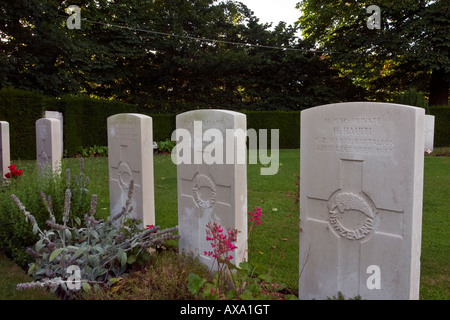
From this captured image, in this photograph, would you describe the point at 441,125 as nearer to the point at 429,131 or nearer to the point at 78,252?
the point at 429,131

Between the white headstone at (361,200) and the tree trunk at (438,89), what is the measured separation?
65.4ft

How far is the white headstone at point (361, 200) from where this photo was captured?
2510mm

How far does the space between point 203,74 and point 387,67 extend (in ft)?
34.6

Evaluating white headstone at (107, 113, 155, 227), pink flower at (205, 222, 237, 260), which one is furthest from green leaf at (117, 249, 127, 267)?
white headstone at (107, 113, 155, 227)

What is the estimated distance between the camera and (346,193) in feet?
9.17

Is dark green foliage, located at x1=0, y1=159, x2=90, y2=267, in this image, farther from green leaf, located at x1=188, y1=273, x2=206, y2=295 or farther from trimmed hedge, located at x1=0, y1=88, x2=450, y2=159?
trimmed hedge, located at x1=0, y1=88, x2=450, y2=159

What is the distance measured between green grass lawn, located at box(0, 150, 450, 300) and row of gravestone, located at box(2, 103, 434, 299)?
1.27 ft

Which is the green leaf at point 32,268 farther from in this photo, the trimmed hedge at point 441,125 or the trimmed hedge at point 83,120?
the trimmed hedge at point 441,125

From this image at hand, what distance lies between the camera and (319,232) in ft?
9.86

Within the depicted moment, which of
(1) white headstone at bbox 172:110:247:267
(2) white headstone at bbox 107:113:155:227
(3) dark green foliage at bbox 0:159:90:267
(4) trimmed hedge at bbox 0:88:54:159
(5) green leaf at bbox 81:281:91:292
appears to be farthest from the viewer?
(4) trimmed hedge at bbox 0:88:54:159

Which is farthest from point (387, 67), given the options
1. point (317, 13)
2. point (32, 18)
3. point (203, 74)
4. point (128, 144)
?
point (128, 144)

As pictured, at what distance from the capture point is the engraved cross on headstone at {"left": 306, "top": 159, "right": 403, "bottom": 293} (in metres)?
2.63

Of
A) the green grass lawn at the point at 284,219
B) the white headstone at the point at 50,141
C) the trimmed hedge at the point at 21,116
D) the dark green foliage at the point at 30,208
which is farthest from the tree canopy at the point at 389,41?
the dark green foliage at the point at 30,208

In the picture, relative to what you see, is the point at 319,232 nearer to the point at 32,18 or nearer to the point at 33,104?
the point at 33,104
